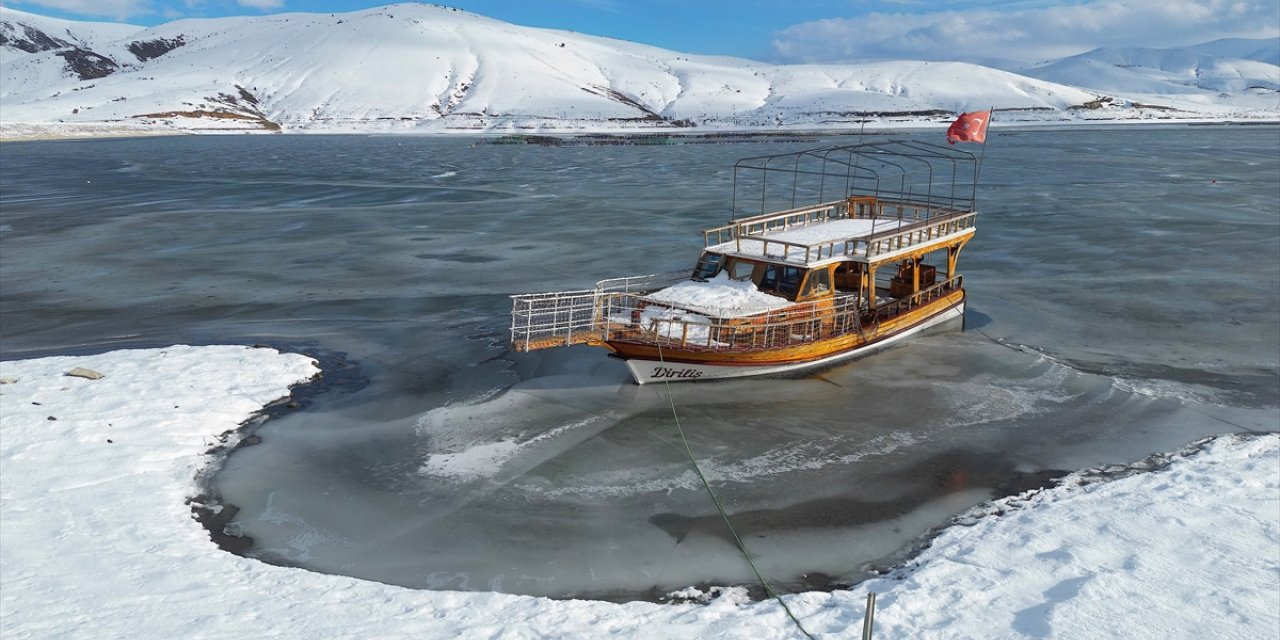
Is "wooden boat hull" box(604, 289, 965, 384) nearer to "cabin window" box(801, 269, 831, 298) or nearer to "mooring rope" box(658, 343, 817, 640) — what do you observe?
"mooring rope" box(658, 343, 817, 640)

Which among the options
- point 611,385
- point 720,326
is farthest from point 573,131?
point 720,326

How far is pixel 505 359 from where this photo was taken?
80.0 ft

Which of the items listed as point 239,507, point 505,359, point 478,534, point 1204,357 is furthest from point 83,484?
point 1204,357

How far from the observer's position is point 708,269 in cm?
2592

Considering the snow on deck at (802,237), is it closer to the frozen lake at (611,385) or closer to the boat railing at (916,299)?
the boat railing at (916,299)

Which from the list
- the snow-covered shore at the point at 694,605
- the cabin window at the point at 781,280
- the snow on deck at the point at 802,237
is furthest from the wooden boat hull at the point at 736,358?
the snow-covered shore at the point at 694,605

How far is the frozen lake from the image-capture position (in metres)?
14.8

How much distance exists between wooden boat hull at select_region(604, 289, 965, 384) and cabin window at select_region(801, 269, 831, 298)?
142 cm

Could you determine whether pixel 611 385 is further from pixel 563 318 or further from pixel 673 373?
pixel 563 318

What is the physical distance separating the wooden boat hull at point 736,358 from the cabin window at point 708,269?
12.2ft

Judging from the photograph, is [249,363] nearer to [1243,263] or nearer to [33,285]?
[33,285]

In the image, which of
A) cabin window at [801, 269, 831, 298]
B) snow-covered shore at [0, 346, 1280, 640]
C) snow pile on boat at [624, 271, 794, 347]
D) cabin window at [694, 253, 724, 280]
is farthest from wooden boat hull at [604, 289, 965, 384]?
snow-covered shore at [0, 346, 1280, 640]

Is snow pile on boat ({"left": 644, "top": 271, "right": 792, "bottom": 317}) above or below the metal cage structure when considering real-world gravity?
below

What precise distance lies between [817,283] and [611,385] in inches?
249
